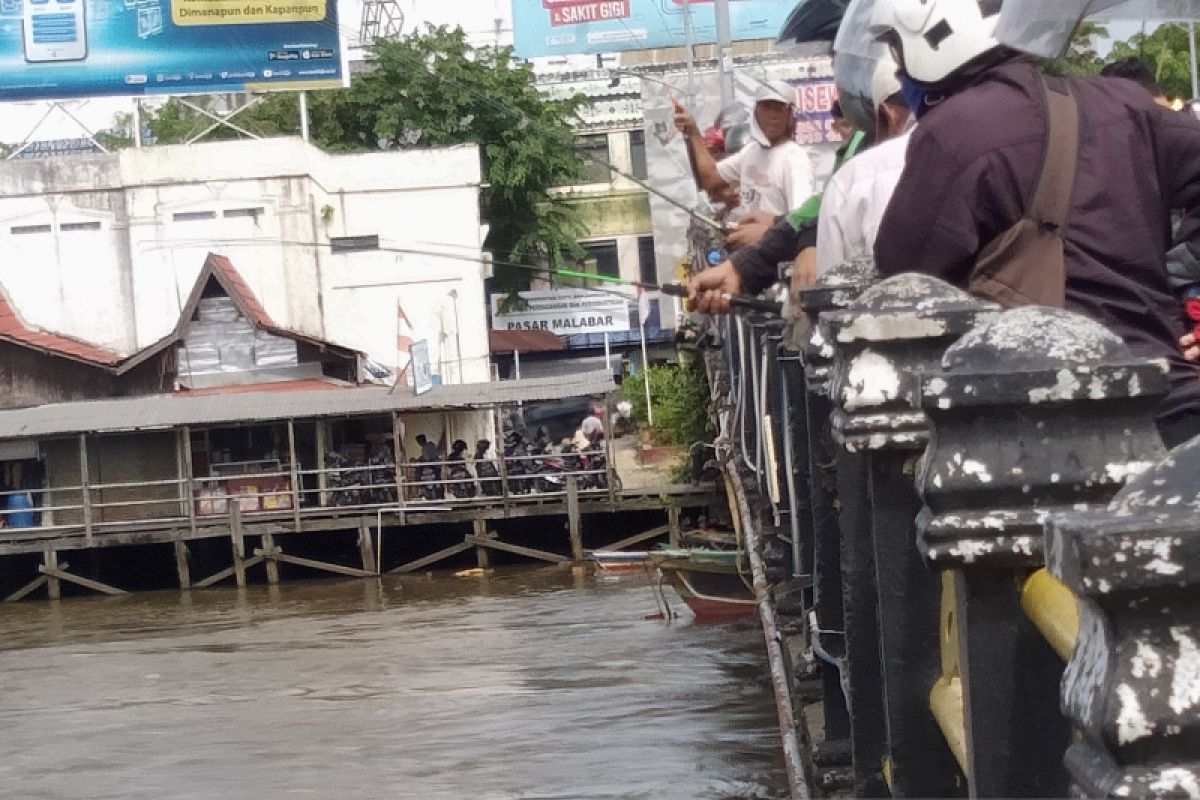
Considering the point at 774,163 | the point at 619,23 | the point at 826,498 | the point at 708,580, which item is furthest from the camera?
the point at 619,23

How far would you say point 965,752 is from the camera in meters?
2.27

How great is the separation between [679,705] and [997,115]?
13.6m

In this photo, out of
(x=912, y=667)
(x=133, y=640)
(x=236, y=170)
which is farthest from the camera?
(x=236, y=170)

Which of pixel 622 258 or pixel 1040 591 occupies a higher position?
pixel 622 258

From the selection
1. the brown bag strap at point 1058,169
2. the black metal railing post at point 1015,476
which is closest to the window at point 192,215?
the brown bag strap at point 1058,169

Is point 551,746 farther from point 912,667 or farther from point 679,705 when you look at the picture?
point 912,667

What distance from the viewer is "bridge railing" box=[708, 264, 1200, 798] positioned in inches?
52.1

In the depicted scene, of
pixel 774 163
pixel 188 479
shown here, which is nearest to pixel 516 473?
pixel 188 479

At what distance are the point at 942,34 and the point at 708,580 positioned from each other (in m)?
13.8

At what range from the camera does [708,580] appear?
55.4ft

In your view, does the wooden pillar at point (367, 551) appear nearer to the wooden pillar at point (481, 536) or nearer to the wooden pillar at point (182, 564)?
the wooden pillar at point (481, 536)

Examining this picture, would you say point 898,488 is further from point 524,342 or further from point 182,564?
point 524,342

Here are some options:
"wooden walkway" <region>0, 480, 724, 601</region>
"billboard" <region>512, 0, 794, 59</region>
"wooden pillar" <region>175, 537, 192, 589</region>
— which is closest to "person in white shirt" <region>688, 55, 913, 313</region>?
"wooden walkway" <region>0, 480, 724, 601</region>

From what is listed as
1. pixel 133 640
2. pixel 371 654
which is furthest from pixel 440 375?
pixel 371 654
